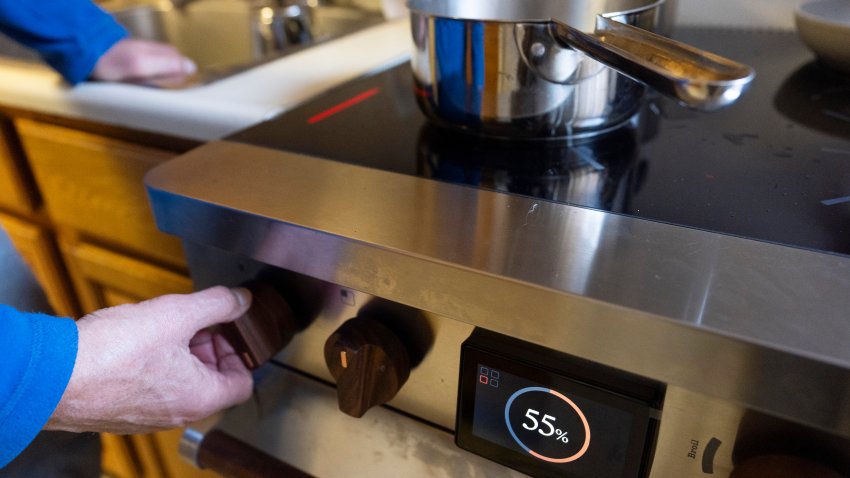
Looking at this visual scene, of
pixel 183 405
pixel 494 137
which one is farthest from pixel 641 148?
pixel 183 405

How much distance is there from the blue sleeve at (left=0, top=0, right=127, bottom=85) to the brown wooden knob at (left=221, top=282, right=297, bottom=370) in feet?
1.38

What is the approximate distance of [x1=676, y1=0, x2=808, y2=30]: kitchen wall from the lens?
733 millimetres

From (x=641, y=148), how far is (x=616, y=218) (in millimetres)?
131

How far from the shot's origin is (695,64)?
0.91 feet

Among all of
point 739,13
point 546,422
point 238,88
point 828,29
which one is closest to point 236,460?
point 546,422

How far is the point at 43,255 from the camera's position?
0.81 meters

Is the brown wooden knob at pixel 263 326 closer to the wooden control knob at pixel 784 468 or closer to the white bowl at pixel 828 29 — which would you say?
the wooden control knob at pixel 784 468

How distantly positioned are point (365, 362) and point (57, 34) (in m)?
0.56

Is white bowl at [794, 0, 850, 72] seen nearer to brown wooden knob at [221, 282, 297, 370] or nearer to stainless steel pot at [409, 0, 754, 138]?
stainless steel pot at [409, 0, 754, 138]

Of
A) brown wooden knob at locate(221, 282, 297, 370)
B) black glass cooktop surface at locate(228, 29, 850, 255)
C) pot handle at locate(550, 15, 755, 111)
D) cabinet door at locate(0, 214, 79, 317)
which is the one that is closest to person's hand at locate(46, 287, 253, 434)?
brown wooden knob at locate(221, 282, 297, 370)

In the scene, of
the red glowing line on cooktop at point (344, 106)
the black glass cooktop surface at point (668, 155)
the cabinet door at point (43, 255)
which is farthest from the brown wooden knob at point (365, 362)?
the cabinet door at point (43, 255)

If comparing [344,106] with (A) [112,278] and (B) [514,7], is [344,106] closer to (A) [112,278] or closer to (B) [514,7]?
(B) [514,7]

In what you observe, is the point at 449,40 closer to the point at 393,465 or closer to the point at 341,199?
the point at 341,199

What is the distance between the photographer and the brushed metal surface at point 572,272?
26 cm
